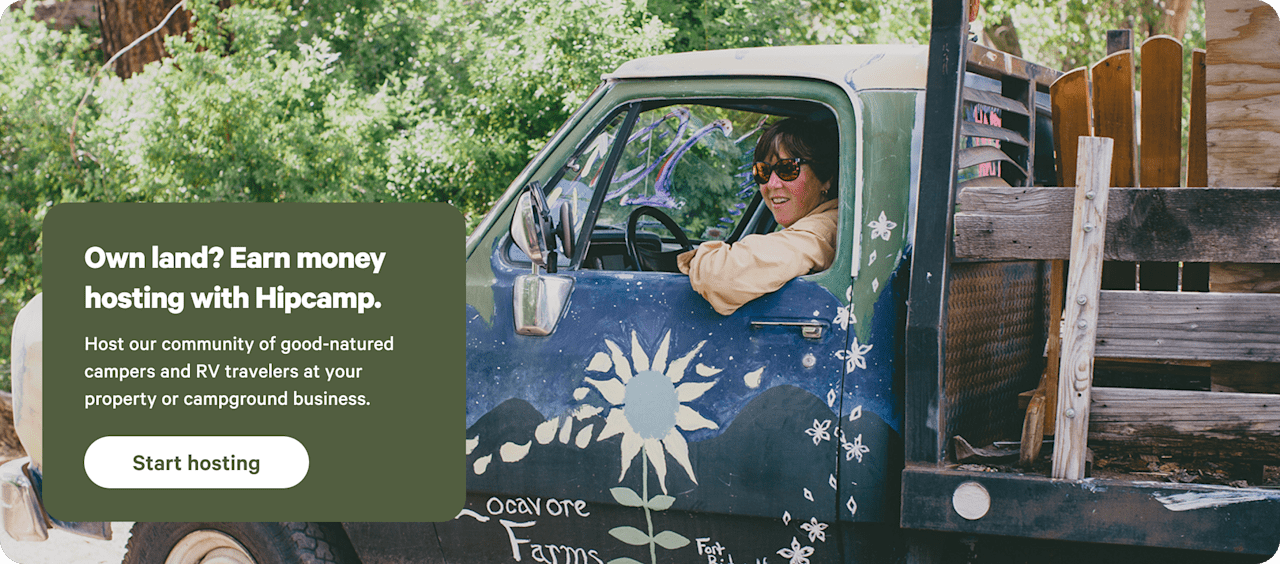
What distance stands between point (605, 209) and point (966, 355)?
4.96 feet

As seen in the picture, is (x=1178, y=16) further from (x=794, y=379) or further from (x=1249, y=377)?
(x=794, y=379)

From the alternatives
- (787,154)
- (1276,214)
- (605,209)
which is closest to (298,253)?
(605,209)

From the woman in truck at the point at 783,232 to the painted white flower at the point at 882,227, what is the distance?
161 mm

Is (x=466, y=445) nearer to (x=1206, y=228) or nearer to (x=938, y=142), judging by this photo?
(x=938, y=142)

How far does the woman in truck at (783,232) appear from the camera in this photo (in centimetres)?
239

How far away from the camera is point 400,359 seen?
264 cm

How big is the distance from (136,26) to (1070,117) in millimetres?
8073

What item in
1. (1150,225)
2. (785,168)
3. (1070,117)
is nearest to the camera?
(1150,225)

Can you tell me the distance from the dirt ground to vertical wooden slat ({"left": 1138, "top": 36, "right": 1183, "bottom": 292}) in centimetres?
451

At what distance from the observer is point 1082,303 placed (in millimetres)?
2047

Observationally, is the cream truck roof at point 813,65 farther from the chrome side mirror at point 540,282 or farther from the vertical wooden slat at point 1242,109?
the vertical wooden slat at point 1242,109

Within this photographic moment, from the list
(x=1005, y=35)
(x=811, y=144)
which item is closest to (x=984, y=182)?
(x=811, y=144)

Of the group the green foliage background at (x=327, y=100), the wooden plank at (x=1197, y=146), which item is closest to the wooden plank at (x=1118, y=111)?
the wooden plank at (x=1197, y=146)

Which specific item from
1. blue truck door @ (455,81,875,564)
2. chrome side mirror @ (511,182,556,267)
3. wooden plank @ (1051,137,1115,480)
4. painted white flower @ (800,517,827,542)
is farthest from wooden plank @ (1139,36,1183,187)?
chrome side mirror @ (511,182,556,267)
